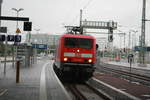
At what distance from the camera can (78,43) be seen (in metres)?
20.8

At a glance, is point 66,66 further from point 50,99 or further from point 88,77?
point 50,99

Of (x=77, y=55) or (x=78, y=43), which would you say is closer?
(x=77, y=55)

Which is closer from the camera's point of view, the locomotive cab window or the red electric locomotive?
the red electric locomotive

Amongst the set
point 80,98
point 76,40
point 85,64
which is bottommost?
point 80,98

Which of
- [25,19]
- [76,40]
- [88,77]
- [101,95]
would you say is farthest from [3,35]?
[101,95]

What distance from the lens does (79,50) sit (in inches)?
810

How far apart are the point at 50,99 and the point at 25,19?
858cm

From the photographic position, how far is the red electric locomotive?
65.8 ft

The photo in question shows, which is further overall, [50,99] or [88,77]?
[88,77]

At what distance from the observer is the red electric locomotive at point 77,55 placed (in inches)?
790

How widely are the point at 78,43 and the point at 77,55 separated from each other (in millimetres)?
935

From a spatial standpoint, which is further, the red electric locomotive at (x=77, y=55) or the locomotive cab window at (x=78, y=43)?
the locomotive cab window at (x=78, y=43)

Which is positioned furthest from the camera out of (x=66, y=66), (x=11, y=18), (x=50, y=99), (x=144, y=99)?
(x=66, y=66)

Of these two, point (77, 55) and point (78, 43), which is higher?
point (78, 43)
